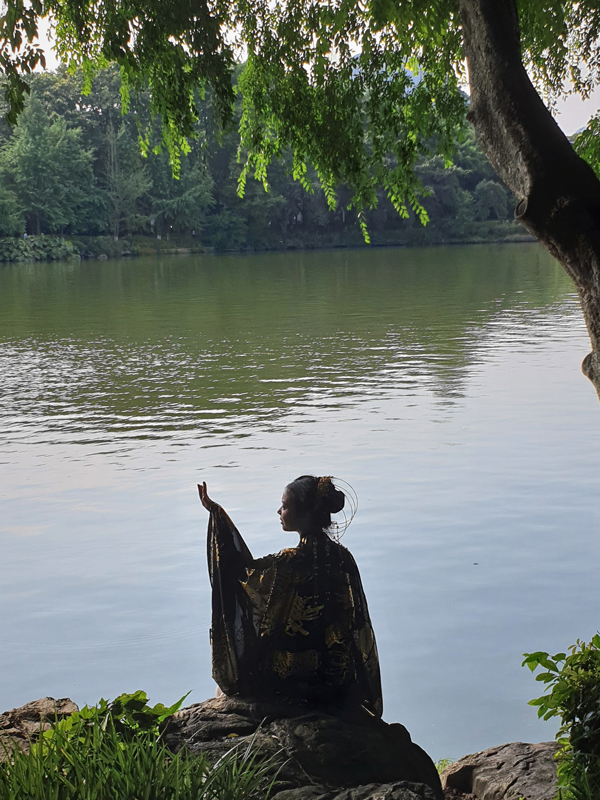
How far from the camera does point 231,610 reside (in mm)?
3615

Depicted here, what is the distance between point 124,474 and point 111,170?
67515mm

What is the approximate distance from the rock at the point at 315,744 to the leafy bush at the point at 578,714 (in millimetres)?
419

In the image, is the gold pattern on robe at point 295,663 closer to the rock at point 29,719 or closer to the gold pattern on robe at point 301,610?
the gold pattern on robe at point 301,610

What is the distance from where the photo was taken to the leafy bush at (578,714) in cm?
288

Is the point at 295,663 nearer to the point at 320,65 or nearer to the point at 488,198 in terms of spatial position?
the point at 320,65

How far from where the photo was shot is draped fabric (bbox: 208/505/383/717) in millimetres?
3559

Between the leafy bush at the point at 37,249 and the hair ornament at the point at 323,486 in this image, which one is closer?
the hair ornament at the point at 323,486

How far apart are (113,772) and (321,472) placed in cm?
667

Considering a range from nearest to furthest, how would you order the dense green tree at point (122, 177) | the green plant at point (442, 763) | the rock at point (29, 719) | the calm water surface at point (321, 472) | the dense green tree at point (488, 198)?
1. the rock at point (29, 719)
2. the green plant at point (442, 763)
3. the calm water surface at point (321, 472)
4. the dense green tree at point (122, 177)
5. the dense green tree at point (488, 198)

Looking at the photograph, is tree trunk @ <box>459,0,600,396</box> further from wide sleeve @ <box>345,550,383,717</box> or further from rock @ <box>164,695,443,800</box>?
rock @ <box>164,695,443,800</box>

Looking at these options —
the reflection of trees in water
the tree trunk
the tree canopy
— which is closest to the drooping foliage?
the tree canopy

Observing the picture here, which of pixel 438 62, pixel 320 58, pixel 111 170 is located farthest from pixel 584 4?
pixel 111 170

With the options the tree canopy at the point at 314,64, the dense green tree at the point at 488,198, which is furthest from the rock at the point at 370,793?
the dense green tree at the point at 488,198

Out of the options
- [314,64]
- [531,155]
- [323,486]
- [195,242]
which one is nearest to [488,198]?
[195,242]
